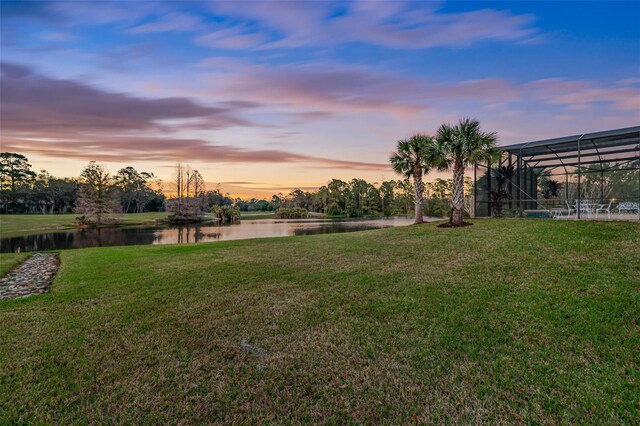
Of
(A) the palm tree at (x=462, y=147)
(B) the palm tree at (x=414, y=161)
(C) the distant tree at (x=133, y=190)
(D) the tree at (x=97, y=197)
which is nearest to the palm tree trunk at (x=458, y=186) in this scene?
(A) the palm tree at (x=462, y=147)

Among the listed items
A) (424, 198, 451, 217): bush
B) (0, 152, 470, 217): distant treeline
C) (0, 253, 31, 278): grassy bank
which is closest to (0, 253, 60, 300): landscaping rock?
(0, 253, 31, 278): grassy bank

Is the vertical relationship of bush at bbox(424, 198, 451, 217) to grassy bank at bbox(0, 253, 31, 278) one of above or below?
above

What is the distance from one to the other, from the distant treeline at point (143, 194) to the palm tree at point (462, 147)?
40683 mm

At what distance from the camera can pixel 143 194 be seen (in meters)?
73.4

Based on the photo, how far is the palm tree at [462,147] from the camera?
1459 centimetres

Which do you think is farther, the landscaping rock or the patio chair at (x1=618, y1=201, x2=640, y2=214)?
the patio chair at (x1=618, y1=201, x2=640, y2=214)

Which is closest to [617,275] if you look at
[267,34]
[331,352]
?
[331,352]

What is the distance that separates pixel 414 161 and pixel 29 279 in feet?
67.9

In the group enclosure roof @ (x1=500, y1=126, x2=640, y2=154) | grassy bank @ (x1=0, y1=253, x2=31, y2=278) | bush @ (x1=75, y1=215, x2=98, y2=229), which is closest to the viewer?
grassy bank @ (x1=0, y1=253, x2=31, y2=278)

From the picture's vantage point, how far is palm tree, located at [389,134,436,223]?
20.2 metres

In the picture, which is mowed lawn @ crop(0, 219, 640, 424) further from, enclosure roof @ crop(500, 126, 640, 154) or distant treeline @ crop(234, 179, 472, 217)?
distant treeline @ crop(234, 179, 472, 217)

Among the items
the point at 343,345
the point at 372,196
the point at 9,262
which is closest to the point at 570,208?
the point at 343,345

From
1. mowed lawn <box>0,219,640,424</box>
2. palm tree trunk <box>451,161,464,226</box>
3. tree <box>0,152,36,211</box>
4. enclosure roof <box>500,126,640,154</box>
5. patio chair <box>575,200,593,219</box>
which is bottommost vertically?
mowed lawn <box>0,219,640,424</box>

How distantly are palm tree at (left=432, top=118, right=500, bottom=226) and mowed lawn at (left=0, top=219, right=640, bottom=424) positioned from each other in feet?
25.3
